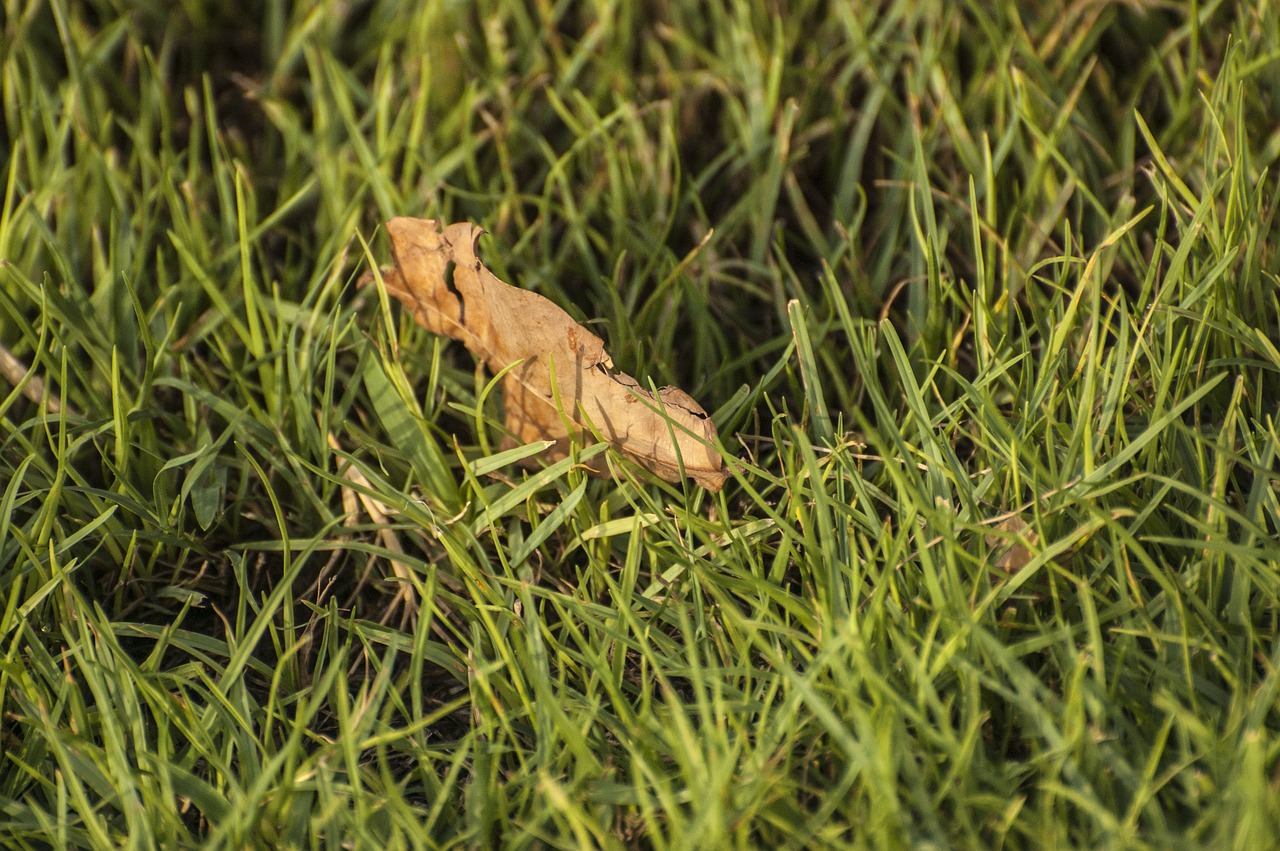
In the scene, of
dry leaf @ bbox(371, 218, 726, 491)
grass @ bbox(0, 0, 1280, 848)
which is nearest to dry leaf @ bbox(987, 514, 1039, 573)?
grass @ bbox(0, 0, 1280, 848)

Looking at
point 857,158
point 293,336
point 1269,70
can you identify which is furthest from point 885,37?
point 293,336

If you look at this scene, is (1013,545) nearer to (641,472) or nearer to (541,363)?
(641,472)

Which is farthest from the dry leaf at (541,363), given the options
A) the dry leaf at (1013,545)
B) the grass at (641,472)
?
the dry leaf at (1013,545)

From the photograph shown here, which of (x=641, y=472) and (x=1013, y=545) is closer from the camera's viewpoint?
(x=1013, y=545)

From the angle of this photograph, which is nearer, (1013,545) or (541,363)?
(1013,545)

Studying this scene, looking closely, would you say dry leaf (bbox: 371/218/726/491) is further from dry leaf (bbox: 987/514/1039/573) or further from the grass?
dry leaf (bbox: 987/514/1039/573)

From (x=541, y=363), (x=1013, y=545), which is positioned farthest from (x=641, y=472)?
(x=1013, y=545)

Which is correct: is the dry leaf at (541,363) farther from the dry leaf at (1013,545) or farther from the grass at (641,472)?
the dry leaf at (1013,545)
